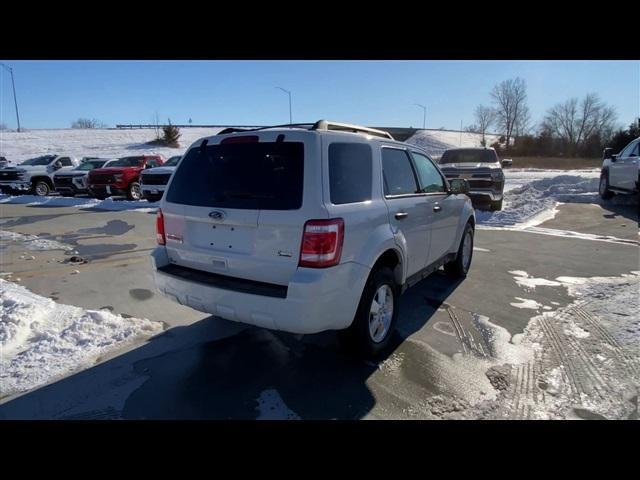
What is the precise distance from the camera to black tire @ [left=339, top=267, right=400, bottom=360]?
323cm

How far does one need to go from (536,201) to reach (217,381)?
1406 centimetres

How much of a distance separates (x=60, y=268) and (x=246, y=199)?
15.9ft

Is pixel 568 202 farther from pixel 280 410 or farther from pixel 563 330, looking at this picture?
pixel 280 410

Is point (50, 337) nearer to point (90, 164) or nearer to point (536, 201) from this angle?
point (536, 201)

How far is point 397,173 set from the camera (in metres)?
3.96

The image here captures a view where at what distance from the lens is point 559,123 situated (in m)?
72.2

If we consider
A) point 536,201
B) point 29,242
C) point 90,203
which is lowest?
point 29,242

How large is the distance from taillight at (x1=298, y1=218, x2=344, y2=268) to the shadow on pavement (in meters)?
1.00

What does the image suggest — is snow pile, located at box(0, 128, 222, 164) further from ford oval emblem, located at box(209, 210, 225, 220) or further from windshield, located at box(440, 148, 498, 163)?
ford oval emblem, located at box(209, 210, 225, 220)

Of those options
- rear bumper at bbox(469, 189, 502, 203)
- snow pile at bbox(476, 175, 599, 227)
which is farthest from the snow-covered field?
rear bumper at bbox(469, 189, 502, 203)

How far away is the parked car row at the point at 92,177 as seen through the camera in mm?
15187

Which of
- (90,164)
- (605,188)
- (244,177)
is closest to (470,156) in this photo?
(605,188)
